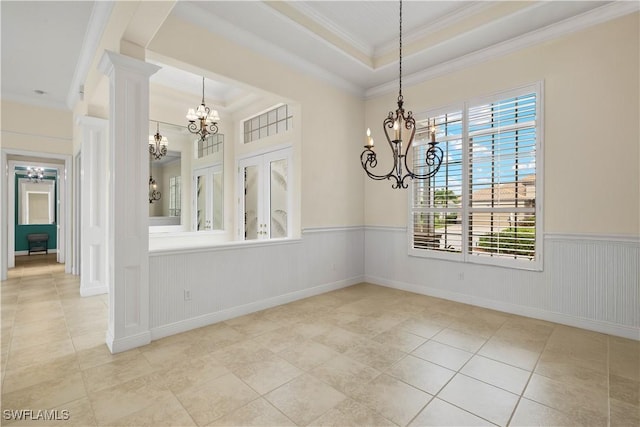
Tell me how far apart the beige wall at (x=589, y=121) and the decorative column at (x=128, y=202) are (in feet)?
14.1

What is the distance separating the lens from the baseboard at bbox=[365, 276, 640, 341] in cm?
319

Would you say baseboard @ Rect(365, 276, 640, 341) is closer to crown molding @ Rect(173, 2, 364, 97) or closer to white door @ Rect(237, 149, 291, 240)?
white door @ Rect(237, 149, 291, 240)

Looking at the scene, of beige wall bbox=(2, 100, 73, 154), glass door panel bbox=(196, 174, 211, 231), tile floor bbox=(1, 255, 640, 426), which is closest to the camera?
tile floor bbox=(1, 255, 640, 426)

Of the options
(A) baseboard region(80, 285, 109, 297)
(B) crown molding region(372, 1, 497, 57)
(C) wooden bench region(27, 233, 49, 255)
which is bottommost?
(A) baseboard region(80, 285, 109, 297)

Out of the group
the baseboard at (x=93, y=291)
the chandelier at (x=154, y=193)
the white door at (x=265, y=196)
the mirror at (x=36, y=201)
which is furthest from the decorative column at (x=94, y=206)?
the mirror at (x=36, y=201)

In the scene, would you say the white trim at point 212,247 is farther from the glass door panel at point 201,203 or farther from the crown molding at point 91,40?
the crown molding at point 91,40

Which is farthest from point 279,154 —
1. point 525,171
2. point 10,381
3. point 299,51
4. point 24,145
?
point 24,145

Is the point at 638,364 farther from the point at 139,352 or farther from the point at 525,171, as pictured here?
the point at 139,352

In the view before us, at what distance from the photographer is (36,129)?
587 cm

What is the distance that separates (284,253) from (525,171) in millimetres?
3322

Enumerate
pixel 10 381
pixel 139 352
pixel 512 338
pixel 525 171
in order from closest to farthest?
pixel 10 381
pixel 139 352
pixel 512 338
pixel 525 171

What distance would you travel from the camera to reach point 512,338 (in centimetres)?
314

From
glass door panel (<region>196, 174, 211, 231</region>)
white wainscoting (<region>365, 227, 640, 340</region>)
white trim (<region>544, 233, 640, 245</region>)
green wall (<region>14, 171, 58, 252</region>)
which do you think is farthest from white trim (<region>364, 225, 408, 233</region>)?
green wall (<region>14, 171, 58, 252</region>)

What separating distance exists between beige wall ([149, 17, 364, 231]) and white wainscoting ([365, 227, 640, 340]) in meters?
1.74
